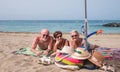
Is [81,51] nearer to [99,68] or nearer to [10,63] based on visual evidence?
[99,68]

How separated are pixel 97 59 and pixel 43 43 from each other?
212 centimetres

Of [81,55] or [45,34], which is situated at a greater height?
[45,34]

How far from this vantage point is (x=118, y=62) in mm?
5496

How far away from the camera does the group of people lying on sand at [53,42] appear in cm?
625

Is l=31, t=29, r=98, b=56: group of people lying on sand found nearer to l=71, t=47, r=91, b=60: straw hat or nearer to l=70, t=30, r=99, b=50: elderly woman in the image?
l=70, t=30, r=99, b=50: elderly woman

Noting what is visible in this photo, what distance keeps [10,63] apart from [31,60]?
1.97 feet

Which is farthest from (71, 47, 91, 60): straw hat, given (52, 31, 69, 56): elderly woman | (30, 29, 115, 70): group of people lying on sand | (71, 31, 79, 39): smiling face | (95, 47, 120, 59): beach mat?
(52, 31, 69, 56): elderly woman

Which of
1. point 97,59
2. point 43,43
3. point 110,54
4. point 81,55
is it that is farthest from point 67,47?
point 43,43

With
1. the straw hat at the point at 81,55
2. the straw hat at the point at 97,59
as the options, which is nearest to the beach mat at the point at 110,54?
the straw hat at the point at 97,59

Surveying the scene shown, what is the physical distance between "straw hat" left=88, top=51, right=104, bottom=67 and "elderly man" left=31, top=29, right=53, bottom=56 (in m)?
1.62

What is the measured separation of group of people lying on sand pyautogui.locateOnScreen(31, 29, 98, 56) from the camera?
6254mm

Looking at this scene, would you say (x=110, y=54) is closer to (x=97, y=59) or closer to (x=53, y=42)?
(x=97, y=59)

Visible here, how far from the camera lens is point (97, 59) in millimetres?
5469

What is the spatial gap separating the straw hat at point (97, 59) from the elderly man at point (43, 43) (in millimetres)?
1616
